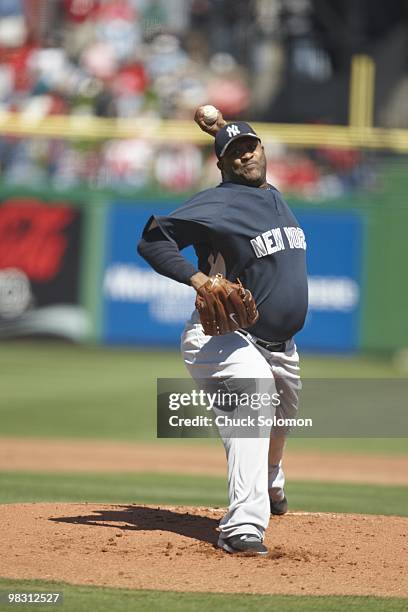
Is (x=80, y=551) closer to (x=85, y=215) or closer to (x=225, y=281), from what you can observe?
(x=225, y=281)

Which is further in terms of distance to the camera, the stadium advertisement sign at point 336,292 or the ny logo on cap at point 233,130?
the stadium advertisement sign at point 336,292

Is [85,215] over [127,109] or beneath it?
beneath

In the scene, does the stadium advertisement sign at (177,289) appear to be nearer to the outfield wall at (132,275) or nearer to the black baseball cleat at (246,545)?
the outfield wall at (132,275)

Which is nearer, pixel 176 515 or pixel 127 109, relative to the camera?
pixel 176 515

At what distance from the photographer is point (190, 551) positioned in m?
5.09

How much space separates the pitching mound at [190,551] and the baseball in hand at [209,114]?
6.52 ft

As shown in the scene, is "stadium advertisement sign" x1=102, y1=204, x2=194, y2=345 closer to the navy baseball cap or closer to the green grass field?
the green grass field

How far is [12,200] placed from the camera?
52.4 feet

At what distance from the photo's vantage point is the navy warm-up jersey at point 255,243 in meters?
4.98

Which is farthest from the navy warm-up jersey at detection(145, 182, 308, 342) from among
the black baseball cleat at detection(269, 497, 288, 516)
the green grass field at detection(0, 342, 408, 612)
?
the green grass field at detection(0, 342, 408, 612)

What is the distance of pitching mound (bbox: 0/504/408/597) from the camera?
15.1 ft

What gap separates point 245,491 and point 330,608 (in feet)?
2.58

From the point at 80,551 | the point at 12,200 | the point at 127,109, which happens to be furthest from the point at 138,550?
the point at 127,109
